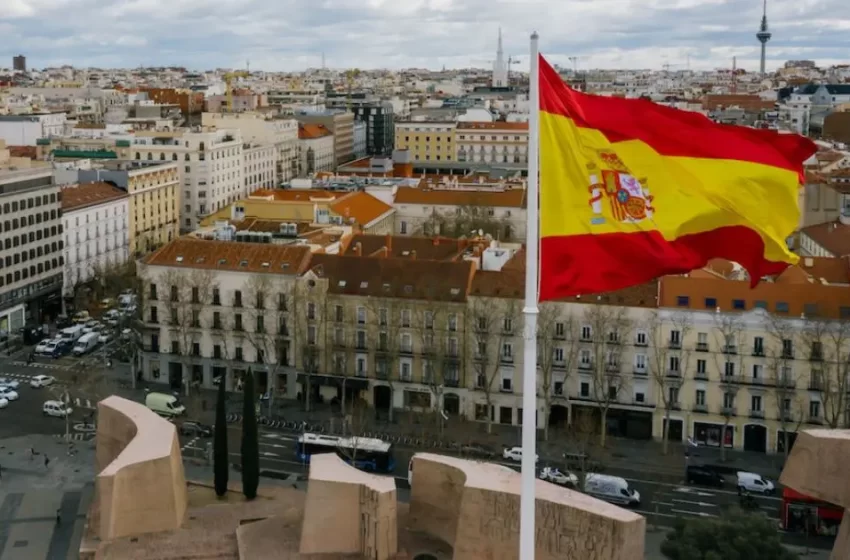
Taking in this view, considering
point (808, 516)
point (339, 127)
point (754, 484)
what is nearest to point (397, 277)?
point (754, 484)

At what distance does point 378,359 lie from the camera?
61.3 metres

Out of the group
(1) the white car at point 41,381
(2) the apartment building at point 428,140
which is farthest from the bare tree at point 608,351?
(2) the apartment building at point 428,140

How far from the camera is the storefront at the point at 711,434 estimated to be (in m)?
55.9

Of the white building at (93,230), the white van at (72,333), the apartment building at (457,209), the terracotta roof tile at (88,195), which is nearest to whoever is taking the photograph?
the white van at (72,333)

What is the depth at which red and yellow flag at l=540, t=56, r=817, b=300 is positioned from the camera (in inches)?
680

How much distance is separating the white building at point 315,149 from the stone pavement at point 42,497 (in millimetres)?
91792

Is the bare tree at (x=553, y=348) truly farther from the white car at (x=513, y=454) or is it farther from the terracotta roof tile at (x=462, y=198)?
the terracotta roof tile at (x=462, y=198)

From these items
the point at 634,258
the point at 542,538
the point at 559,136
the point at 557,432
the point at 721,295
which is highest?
the point at 559,136

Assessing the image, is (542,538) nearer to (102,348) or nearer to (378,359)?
(378,359)

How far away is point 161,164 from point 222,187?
1343 cm

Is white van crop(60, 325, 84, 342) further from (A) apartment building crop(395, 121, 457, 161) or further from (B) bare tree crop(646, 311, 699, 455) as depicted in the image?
(A) apartment building crop(395, 121, 457, 161)

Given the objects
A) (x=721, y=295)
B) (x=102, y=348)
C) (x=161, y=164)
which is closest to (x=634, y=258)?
(x=721, y=295)

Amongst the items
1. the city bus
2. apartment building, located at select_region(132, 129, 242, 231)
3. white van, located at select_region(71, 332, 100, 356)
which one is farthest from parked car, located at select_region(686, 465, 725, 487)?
apartment building, located at select_region(132, 129, 242, 231)

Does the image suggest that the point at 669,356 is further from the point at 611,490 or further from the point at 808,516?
the point at 808,516
